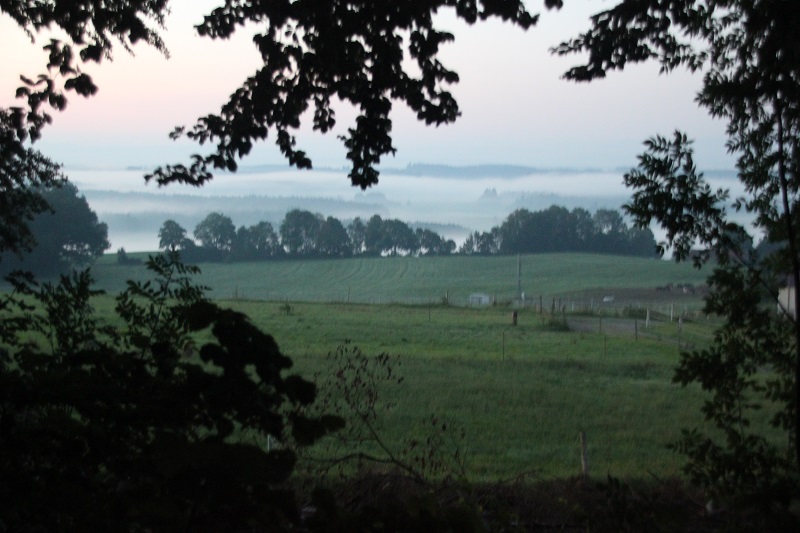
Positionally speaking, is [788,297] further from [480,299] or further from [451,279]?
[480,299]

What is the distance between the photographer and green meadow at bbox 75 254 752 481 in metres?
7.61

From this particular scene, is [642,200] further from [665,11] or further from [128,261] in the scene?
[128,261]

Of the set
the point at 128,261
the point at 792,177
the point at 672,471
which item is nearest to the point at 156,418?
the point at 792,177

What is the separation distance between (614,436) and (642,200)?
5.20 m

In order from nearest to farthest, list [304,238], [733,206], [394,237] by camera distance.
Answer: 1. [733,206]
2. [304,238]
3. [394,237]

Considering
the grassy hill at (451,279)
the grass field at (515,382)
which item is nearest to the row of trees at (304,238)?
the grassy hill at (451,279)

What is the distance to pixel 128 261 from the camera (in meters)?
6.09

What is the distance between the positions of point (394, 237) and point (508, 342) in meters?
4.83

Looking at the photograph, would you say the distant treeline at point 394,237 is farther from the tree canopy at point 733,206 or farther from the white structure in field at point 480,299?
the white structure in field at point 480,299

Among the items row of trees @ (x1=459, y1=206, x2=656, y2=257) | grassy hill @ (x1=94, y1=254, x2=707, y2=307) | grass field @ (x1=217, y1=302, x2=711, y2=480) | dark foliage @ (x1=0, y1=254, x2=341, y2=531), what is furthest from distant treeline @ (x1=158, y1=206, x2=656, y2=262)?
dark foliage @ (x1=0, y1=254, x2=341, y2=531)

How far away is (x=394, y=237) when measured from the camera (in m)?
8.39

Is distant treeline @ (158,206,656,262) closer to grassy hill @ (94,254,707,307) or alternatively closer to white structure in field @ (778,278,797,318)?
grassy hill @ (94,254,707,307)

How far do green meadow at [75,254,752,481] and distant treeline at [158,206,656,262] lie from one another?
33cm

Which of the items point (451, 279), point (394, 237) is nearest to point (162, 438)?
point (394, 237)
